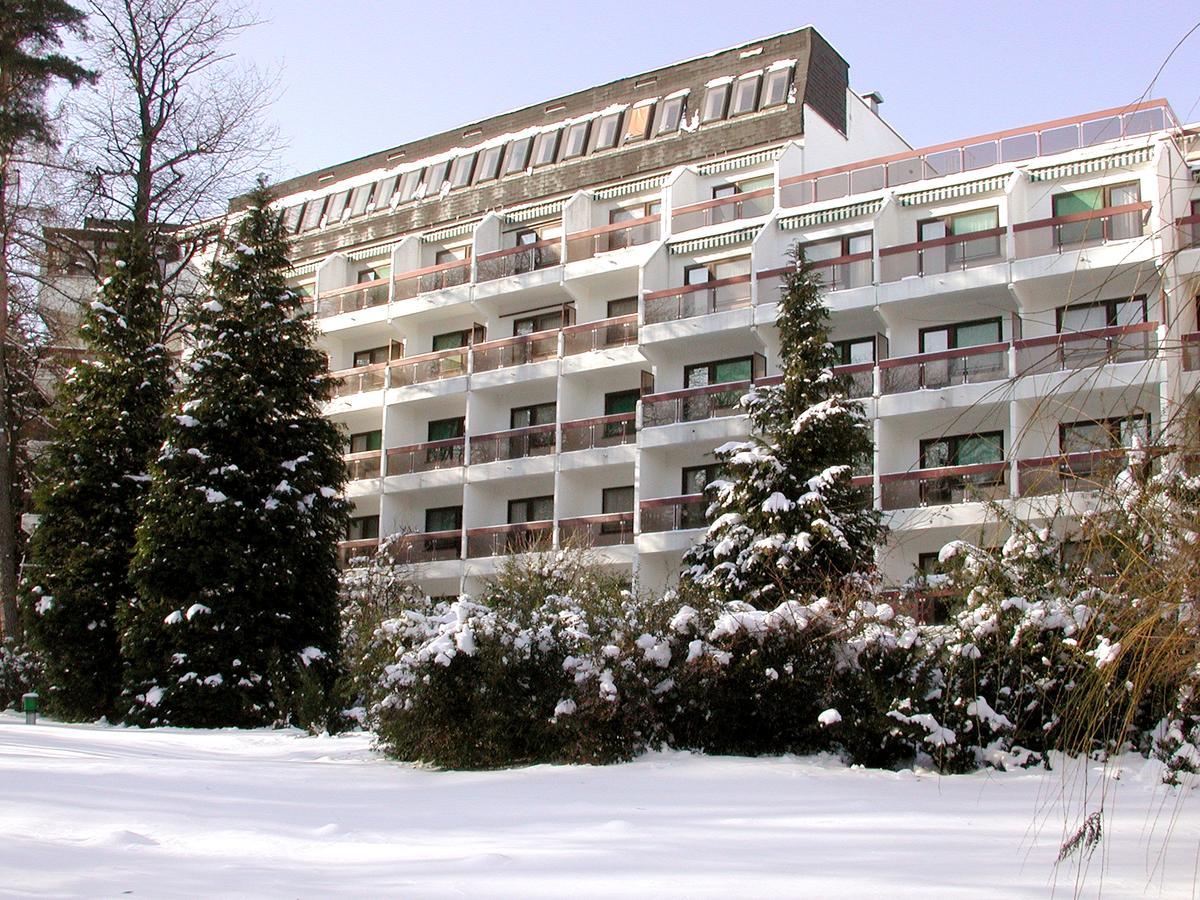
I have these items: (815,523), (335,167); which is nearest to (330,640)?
(815,523)

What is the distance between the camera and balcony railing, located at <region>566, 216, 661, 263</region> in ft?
135

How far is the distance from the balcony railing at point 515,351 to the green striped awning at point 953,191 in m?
11.6

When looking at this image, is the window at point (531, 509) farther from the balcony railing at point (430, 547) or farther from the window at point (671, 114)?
the window at point (671, 114)

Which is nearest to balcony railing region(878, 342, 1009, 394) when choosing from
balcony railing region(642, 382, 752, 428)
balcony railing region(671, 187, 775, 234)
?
balcony railing region(642, 382, 752, 428)

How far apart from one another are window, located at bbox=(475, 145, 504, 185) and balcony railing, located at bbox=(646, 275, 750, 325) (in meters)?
12.2

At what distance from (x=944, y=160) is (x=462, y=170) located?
64.1 feet

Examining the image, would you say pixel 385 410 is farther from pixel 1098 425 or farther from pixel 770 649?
pixel 1098 425

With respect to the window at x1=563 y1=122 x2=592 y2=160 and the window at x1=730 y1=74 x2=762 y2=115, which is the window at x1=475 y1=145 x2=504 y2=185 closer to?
the window at x1=563 y1=122 x2=592 y2=160

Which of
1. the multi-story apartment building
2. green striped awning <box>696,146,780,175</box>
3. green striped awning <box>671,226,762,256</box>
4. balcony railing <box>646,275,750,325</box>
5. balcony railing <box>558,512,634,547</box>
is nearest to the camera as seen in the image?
the multi-story apartment building

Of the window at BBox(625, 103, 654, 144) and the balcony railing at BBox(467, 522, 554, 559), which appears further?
the window at BBox(625, 103, 654, 144)

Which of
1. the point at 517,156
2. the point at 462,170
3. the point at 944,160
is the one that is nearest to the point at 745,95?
the point at 944,160

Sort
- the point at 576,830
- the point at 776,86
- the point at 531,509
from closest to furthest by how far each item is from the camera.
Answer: the point at 576,830 < the point at 776,86 < the point at 531,509

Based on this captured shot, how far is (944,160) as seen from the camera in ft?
119

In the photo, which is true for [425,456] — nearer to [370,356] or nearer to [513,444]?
[513,444]
